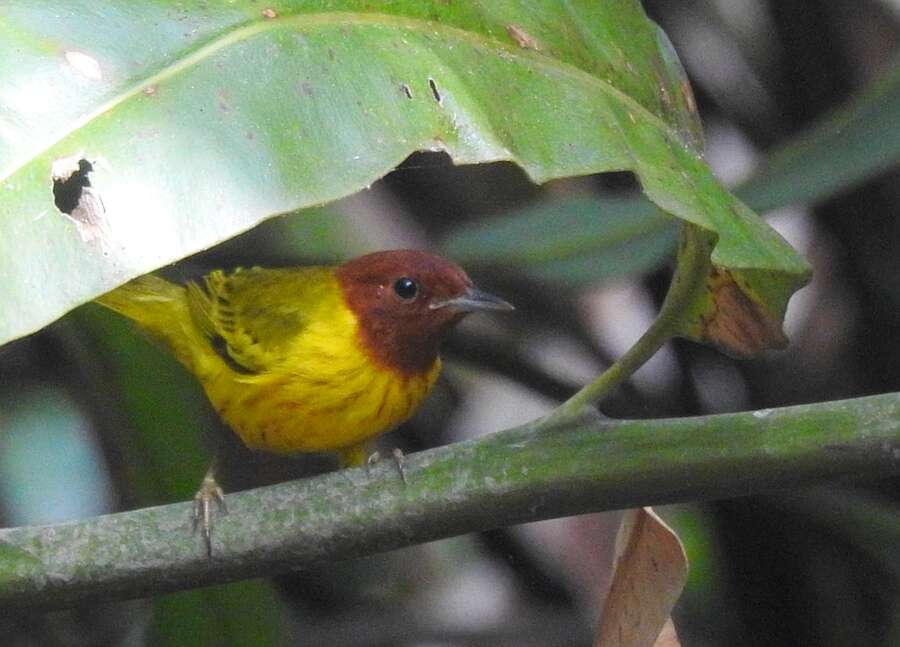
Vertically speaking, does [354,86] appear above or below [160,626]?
above

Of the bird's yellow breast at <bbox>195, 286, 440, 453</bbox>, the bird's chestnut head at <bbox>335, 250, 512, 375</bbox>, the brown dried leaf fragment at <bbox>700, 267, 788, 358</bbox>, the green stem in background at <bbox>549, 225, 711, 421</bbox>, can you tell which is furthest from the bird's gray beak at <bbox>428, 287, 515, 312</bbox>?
the green stem in background at <bbox>549, 225, 711, 421</bbox>

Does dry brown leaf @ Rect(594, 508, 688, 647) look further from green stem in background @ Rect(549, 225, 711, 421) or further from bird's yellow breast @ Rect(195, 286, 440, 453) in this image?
bird's yellow breast @ Rect(195, 286, 440, 453)

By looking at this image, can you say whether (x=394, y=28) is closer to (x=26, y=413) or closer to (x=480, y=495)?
(x=480, y=495)

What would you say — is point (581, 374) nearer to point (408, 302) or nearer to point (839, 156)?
point (408, 302)

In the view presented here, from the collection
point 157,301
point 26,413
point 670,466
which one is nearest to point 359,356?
point 157,301

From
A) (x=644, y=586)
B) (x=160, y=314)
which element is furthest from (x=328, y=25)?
(x=160, y=314)

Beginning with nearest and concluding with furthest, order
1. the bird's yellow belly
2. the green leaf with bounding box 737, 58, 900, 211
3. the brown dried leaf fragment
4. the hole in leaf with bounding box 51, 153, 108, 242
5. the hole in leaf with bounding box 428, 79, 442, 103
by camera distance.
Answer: the hole in leaf with bounding box 51, 153, 108, 242, the hole in leaf with bounding box 428, 79, 442, 103, the brown dried leaf fragment, the green leaf with bounding box 737, 58, 900, 211, the bird's yellow belly
